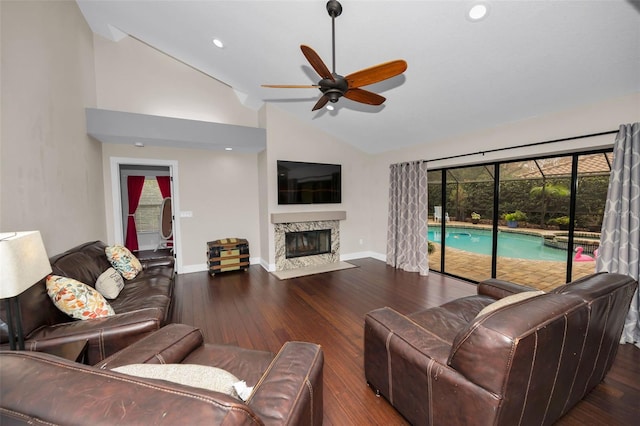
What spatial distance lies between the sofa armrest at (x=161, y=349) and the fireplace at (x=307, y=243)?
3389mm

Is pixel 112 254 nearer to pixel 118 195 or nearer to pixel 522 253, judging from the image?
pixel 118 195

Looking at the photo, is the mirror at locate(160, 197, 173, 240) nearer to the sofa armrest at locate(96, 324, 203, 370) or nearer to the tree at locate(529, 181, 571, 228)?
the sofa armrest at locate(96, 324, 203, 370)

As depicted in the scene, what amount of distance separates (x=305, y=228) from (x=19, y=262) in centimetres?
395

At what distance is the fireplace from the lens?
4977mm

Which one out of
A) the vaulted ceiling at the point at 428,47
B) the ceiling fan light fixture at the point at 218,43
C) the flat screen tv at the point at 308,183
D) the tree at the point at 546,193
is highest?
the ceiling fan light fixture at the point at 218,43

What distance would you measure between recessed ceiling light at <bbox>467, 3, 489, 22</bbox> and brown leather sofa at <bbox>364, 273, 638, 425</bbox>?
209 cm

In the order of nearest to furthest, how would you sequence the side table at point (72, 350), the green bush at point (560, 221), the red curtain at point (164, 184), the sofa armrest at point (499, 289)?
the side table at point (72, 350) < the sofa armrest at point (499, 289) < the green bush at point (560, 221) < the red curtain at point (164, 184)

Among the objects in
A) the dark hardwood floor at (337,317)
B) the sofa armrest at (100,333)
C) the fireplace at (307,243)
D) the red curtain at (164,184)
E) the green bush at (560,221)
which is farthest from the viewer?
the red curtain at (164,184)

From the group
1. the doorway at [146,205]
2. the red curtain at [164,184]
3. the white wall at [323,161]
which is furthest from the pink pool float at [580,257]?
the red curtain at [164,184]

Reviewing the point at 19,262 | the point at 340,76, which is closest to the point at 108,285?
the point at 19,262

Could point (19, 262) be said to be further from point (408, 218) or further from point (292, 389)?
point (408, 218)

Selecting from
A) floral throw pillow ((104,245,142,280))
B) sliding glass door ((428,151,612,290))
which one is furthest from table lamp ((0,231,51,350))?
sliding glass door ((428,151,612,290))

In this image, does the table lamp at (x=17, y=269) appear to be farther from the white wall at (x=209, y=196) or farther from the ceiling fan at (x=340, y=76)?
the white wall at (x=209, y=196)

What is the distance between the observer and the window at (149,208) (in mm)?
6590
